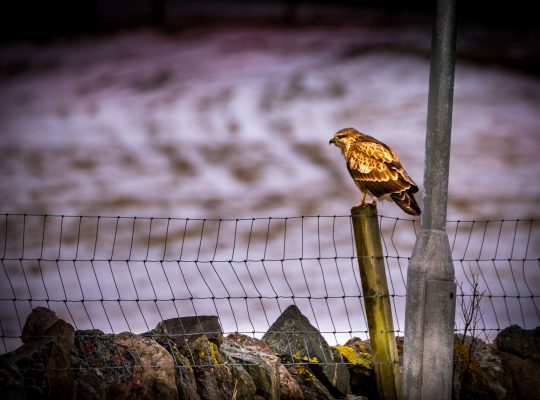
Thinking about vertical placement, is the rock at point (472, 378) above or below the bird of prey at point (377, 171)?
below

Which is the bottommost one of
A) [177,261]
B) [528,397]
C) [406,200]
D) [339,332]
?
[528,397]

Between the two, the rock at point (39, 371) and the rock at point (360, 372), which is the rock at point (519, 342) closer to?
the rock at point (360, 372)

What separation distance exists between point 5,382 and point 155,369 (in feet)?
4.13

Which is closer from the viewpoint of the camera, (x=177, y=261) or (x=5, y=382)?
(x=5, y=382)

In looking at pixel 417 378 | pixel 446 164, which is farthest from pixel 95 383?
pixel 446 164

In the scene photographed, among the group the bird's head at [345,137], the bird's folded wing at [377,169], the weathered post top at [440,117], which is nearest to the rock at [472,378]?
the bird's folded wing at [377,169]

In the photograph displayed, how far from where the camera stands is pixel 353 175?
9438 mm

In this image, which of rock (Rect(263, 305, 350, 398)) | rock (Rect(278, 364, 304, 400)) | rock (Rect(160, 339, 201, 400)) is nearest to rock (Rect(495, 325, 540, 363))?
rock (Rect(263, 305, 350, 398))

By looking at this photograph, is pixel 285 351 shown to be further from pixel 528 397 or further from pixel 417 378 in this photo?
pixel 528 397

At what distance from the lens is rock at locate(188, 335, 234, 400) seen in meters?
7.27

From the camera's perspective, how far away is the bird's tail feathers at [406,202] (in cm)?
867

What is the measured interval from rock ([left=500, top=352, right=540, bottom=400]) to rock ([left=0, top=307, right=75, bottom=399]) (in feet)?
14.6

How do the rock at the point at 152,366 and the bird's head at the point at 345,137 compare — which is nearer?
the rock at the point at 152,366

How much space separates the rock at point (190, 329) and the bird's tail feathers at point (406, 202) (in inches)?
86.9
